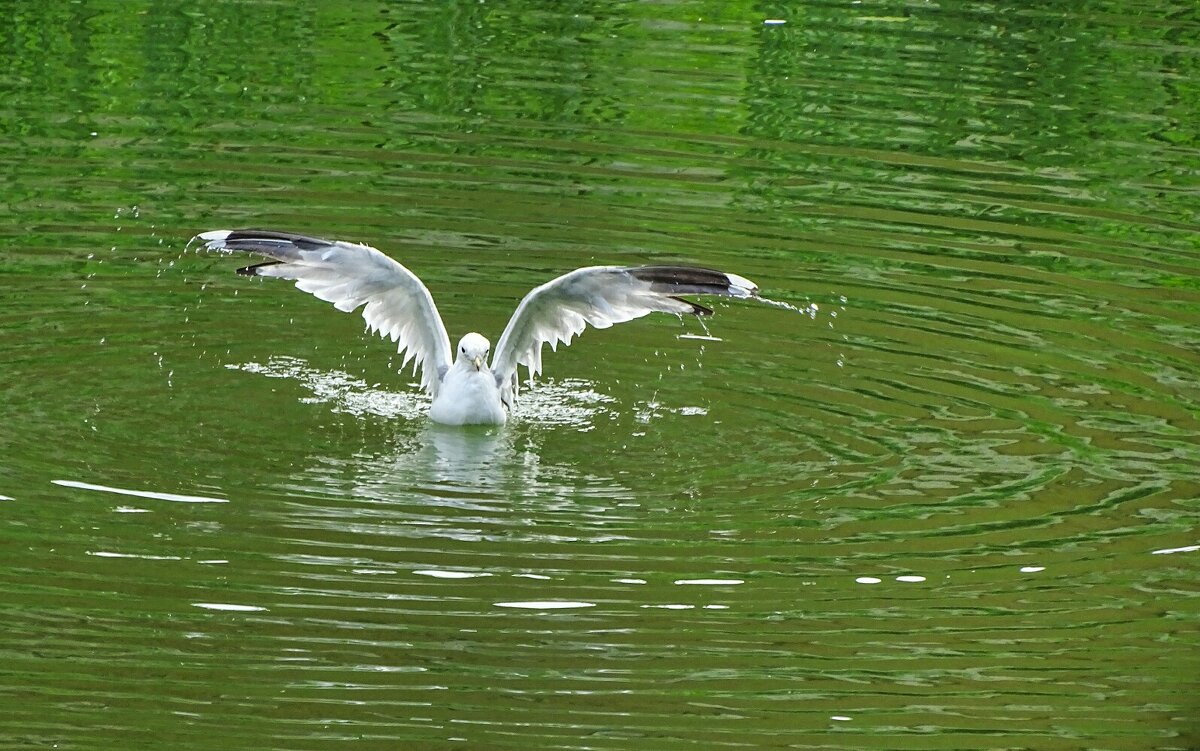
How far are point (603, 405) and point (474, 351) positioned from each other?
0.87m

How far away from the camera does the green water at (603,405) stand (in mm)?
9000

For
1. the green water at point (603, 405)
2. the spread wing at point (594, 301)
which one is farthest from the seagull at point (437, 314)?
the green water at point (603, 405)

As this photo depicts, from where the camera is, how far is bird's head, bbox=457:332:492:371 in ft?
41.3

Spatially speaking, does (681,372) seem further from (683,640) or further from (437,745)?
(437,745)

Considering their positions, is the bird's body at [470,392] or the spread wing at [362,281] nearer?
the spread wing at [362,281]

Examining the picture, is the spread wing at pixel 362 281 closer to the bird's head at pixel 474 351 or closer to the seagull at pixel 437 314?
the seagull at pixel 437 314

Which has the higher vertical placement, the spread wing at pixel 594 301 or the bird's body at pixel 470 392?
the spread wing at pixel 594 301

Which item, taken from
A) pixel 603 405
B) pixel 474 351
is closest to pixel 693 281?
pixel 603 405

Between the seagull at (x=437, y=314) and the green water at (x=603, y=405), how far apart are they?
257 millimetres

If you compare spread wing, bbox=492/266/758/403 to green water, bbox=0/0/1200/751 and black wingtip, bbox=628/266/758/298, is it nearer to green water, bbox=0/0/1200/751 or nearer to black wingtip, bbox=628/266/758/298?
black wingtip, bbox=628/266/758/298

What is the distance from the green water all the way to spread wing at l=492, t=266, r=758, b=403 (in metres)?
0.34

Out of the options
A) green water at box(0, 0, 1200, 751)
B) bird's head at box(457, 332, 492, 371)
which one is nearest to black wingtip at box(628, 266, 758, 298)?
green water at box(0, 0, 1200, 751)

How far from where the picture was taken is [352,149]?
18094 millimetres

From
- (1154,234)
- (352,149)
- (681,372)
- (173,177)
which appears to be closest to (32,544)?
(681,372)
